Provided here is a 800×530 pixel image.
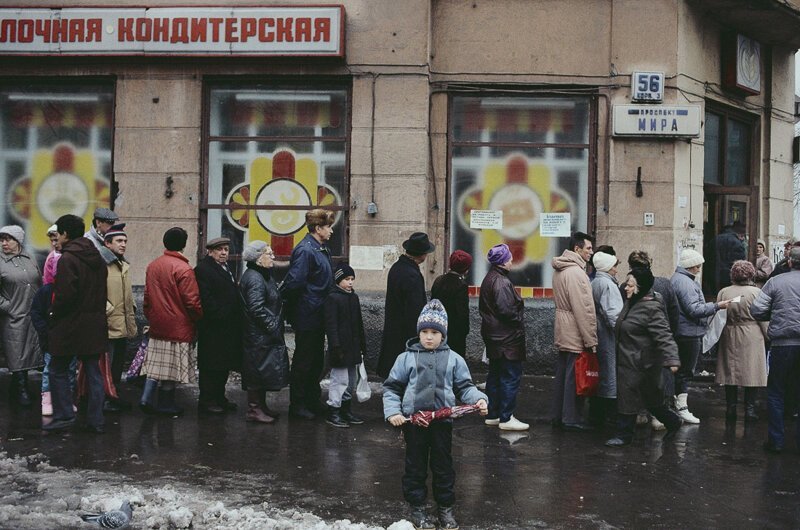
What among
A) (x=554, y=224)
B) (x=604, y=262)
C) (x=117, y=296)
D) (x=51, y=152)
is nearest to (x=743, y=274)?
(x=604, y=262)

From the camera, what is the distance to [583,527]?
226 inches

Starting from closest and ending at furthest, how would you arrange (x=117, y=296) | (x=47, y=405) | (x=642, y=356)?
(x=642, y=356) < (x=47, y=405) < (x=117, y=296)

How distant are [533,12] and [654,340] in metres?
6.01

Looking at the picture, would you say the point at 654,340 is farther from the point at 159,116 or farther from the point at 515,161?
the point at 159,116

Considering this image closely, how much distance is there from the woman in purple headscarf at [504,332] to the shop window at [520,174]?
147 inches

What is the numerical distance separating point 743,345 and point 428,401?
5.06m

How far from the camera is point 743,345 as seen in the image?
9.54 meters

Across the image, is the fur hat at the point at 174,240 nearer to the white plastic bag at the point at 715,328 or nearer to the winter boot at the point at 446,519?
the winter boot at the point at 446,519

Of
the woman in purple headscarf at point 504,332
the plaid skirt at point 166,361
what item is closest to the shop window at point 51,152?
the plaid skirt at point 166,361

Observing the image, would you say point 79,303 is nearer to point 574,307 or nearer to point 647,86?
point 574,307

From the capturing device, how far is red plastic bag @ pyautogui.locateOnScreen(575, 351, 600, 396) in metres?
8.78

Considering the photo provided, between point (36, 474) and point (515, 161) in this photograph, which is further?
point (515, 161)

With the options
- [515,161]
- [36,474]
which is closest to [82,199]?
[515,161]

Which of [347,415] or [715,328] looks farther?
[715,328]
